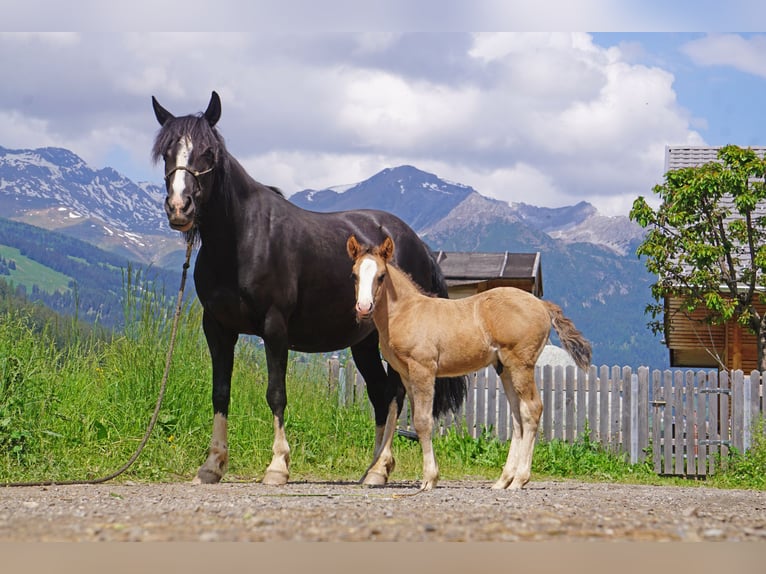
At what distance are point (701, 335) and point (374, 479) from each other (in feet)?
64.1

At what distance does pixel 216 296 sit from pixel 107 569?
18.5 feet

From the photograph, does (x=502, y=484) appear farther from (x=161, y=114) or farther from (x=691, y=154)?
(x=691, y=154)

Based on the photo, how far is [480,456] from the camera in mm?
13812

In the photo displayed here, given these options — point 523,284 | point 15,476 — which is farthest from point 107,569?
point 523,284

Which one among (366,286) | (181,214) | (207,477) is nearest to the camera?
(366,286)

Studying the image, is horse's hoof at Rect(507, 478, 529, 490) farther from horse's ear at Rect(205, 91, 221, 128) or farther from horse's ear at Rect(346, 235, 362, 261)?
horse's ear at Rect(205, 91, 221, 128)

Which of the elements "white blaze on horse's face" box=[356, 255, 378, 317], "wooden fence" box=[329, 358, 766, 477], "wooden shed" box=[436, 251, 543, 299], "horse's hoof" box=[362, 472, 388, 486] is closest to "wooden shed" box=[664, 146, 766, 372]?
"wooden shed" box=[436, 251, 543, 299]

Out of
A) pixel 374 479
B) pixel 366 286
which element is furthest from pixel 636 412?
pixel 366 286

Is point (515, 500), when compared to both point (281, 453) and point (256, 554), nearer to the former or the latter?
point (281, 453)

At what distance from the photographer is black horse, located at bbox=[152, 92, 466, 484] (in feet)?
25.5

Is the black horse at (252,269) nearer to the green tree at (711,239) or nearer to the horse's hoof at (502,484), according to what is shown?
the horse's hoof at (502,484)

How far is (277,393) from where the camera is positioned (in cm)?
814

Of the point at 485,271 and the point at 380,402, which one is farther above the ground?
the point at 485,271

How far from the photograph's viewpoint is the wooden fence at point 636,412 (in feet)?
52.9
